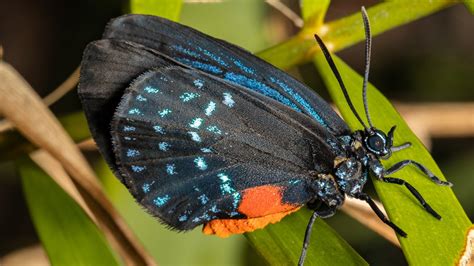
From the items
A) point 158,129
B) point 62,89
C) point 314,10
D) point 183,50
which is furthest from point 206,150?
point 62,89

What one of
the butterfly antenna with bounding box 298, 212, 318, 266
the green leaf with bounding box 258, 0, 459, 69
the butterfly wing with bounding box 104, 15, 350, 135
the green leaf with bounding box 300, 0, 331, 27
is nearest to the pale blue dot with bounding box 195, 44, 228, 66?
the butterfly wing with bounding box 104, 15, 350, 135

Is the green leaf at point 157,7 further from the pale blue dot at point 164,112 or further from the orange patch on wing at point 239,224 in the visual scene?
the orange patch on wing at point 239,224

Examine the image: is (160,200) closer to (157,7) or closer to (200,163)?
(200,163)

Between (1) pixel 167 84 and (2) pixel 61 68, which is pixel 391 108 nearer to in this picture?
(1) pixel 167 84

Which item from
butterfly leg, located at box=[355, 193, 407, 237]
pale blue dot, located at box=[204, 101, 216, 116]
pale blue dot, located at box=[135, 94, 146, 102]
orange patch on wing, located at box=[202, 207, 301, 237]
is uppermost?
pale blue dot, located at box=[135, 94, 146, 102]

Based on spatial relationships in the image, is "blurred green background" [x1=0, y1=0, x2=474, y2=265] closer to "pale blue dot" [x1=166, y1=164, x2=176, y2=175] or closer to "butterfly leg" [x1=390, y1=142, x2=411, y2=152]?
"pale blue dot" [x1=166, y1=164, x2=176, y2=175]

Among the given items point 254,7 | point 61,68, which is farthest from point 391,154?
point 61,68
